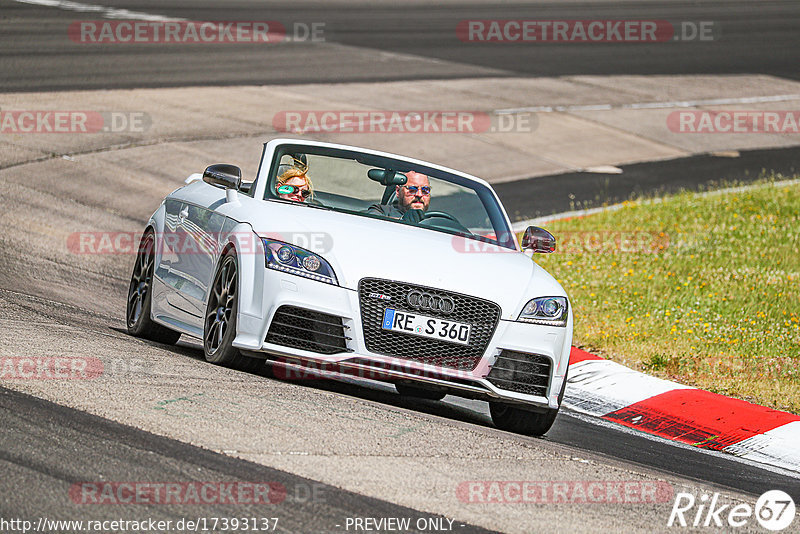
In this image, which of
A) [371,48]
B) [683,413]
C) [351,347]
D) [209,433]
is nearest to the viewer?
[209,433]

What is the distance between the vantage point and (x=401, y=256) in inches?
295

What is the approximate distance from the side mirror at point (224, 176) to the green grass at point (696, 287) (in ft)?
12.7

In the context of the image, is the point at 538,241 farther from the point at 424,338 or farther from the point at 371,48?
the point at 371,48

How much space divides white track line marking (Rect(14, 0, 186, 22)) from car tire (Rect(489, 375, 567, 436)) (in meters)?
24.6

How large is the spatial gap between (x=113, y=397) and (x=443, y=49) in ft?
85.6

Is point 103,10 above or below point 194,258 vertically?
below

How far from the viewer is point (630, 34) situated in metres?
37.6

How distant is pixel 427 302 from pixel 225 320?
1.26m

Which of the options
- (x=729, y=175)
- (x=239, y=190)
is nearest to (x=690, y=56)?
(x=729, y=175)

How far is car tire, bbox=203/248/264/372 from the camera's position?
299 inches

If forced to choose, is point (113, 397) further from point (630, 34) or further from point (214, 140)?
point (630, 34)

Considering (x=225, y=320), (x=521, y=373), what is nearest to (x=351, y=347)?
(x=225, y=320)

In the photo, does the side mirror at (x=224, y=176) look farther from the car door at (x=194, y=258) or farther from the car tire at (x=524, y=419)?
the car tire at (x=524, y=419)

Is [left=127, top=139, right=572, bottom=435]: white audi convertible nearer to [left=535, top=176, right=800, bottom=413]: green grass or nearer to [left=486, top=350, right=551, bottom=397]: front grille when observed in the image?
[left=486, top=350, right=551, bottom=397]: front grille
